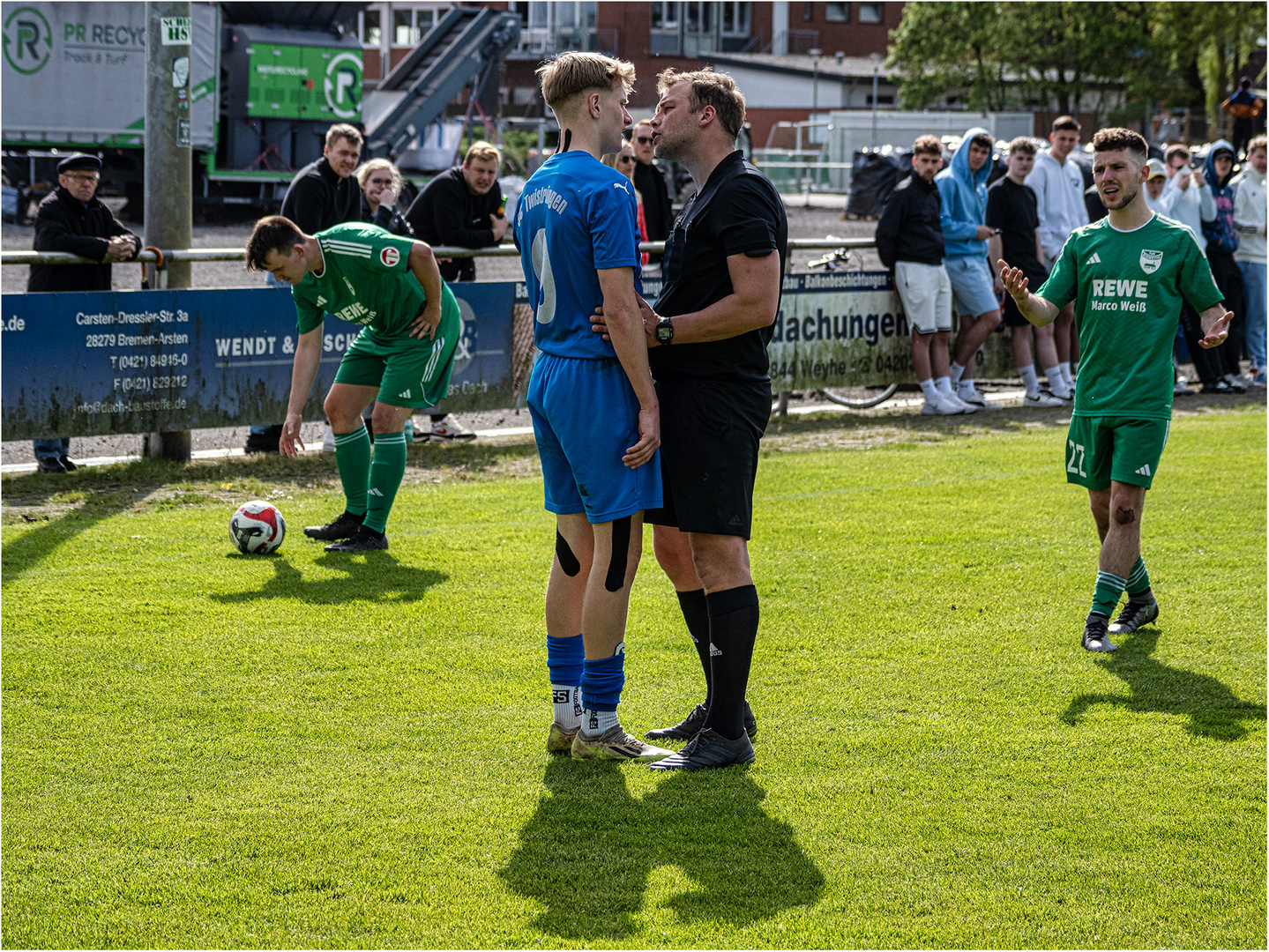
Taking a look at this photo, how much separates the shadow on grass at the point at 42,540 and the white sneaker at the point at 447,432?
3248 mm

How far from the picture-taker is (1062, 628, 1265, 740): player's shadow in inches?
193

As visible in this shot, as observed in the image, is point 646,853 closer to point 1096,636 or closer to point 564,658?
point 564,658

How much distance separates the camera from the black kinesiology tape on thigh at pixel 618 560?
4.36 m

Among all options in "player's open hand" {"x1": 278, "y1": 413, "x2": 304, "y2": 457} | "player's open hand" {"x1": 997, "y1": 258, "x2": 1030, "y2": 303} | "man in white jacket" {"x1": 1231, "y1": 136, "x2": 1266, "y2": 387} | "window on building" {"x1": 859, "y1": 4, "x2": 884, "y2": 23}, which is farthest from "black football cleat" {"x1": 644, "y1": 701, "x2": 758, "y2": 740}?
"window on building" {"x1": 859, "y1": 4, "x2": 884, "y2": 23}

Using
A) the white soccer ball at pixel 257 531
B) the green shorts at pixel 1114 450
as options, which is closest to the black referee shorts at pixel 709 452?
the green shorts at pixel 1114 450

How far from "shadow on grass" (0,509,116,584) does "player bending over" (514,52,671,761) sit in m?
3.63

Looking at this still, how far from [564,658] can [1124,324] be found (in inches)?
120

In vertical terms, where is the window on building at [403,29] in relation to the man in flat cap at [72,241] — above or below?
above

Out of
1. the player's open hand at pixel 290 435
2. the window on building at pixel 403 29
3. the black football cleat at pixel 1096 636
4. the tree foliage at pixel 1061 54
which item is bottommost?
the black football cleat at pixel 1096 636

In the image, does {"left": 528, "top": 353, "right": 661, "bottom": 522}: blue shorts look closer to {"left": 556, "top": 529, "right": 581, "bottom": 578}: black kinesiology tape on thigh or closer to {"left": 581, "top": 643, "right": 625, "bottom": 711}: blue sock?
{"left": 556, "top": 529, "right": 581, "bottom": 578}: black kinesiology tape on thigh

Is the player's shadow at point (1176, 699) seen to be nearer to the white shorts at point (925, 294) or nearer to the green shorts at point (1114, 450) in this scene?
the green shorts at point (1114, 450)

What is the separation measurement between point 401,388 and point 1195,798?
15.2ft

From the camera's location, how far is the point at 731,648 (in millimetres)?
4406

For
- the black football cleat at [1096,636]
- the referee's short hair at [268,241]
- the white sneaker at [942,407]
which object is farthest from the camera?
the white sneaker at [942,407]
